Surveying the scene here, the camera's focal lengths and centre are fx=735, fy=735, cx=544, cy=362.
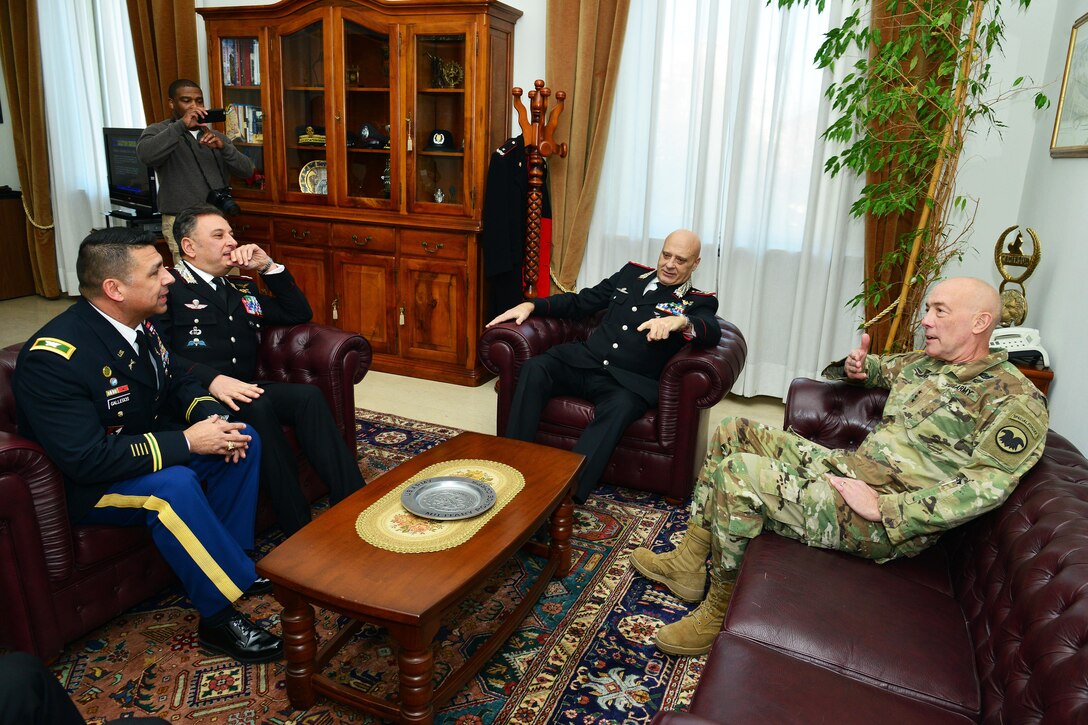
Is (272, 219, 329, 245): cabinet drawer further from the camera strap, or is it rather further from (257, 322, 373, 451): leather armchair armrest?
(257, 322, 373, 451): leather armchair armrest

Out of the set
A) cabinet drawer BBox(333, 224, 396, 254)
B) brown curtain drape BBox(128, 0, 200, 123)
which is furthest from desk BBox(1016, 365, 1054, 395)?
brown curtain drape BBox(128, 0, 200, 123)

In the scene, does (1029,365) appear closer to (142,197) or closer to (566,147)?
(566,147)

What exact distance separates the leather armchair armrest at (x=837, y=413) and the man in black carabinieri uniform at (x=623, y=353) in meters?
0.51

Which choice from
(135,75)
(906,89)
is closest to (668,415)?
(906,89)

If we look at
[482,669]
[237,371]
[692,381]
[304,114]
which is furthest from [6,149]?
[482,669]

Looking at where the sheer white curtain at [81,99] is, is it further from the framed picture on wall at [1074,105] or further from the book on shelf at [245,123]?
the framed picture on wall at [1074,105]

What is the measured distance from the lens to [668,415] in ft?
9.39

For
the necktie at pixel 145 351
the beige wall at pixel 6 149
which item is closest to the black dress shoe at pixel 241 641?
the necktie at pixel 145 351

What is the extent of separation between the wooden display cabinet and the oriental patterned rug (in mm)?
2227

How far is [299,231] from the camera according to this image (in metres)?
4.52

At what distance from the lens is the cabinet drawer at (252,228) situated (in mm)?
4637

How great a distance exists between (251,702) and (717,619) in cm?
123

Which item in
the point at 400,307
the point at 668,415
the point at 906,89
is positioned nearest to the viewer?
the point at 668,415

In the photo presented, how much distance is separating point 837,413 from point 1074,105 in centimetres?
140
